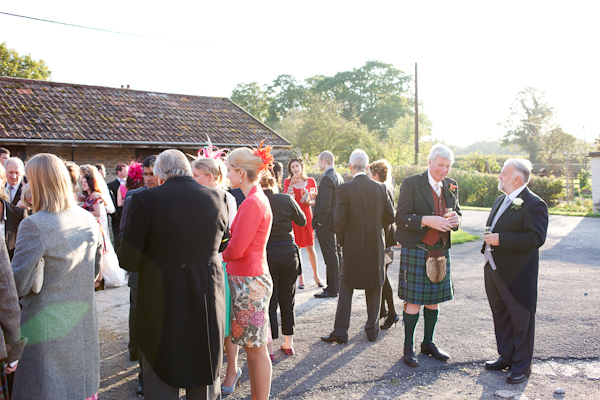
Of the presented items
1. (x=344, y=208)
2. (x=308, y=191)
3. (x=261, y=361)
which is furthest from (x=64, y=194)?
(x=308, y=191)

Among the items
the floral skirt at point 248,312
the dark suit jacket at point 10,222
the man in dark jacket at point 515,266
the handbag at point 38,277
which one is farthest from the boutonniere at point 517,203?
the dark suit jacket at point 10,222

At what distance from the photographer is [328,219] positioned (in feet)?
22.2

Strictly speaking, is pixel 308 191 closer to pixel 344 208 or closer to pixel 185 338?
pixel 344 208

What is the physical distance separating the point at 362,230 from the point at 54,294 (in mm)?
3206

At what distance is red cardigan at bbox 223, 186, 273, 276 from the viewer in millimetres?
3322

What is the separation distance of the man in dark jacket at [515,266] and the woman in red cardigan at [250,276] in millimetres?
2212

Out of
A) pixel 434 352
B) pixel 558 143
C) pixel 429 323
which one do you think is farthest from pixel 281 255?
pixel 558 143

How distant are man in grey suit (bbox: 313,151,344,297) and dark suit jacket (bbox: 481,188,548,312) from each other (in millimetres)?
2866

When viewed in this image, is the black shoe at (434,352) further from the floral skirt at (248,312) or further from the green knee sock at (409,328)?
the floral skirt at (248,312)

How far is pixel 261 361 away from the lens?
3.39 meters

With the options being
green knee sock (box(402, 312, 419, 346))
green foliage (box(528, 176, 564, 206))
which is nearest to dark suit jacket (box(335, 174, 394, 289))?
green knee sock (box(402, 312, 419, 346))

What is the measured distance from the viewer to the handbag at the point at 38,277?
2660mm

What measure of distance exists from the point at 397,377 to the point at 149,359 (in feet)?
7.73

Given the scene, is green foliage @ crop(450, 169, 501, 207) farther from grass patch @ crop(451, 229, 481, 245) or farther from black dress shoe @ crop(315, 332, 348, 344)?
black dress shoe @ crop(315, 332, 348, 344)
